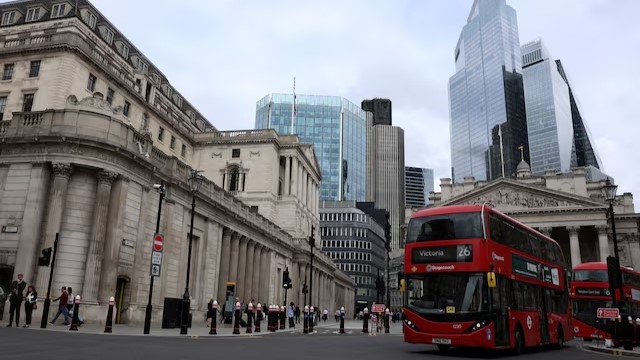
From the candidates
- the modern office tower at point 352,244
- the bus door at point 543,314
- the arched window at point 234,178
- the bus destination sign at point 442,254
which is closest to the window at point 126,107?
the arched window at point 234,178

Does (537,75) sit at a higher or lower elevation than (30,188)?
higher

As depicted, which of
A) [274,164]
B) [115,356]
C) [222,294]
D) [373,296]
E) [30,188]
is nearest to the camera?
[115,356]

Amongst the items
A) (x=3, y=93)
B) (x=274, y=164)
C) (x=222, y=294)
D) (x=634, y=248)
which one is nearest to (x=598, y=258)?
(x=634, y=248)

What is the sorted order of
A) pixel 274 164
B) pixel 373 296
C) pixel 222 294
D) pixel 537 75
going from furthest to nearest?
pixel 537 75 < pixel 373 296 < pixel 274 164 < pixel 222 294

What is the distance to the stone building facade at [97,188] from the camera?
23.3 meters

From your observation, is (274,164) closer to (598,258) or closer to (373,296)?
(598,258)

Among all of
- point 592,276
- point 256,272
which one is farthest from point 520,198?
point 592,276

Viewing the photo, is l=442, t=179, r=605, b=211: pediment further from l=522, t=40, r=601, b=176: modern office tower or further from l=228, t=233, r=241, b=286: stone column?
l=522, t=40, r=601, b=176: modern office tower

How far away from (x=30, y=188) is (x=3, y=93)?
18.9 m

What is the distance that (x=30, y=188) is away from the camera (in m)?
23.6

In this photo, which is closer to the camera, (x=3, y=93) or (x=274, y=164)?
(x=3, y=93)

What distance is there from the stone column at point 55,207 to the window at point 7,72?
1940 centimetres

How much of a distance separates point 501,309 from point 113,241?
1813 cm

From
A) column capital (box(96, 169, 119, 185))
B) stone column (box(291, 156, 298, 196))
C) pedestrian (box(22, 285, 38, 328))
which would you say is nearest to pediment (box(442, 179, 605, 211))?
stone column (box(291, 156, 298, 196))
